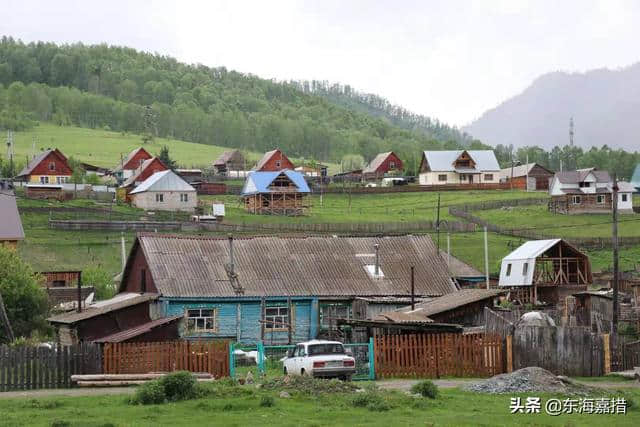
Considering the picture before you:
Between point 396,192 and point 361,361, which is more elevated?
point 396,192

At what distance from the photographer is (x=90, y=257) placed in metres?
78.8

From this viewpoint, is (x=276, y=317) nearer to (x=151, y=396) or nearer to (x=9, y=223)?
(x=9, y=223)

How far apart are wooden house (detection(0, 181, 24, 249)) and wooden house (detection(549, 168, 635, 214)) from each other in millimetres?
59938

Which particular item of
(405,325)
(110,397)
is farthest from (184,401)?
(405,325)

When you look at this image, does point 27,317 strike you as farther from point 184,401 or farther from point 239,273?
point 184,401

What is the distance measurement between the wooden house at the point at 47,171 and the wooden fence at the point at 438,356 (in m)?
102

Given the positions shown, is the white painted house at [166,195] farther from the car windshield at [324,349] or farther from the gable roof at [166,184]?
the car windshield at [324,349]

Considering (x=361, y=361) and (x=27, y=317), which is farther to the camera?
(x=27, y=317)

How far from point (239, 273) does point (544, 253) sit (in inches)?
993

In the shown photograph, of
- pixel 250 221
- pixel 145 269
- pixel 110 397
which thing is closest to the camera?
pixel 110 397

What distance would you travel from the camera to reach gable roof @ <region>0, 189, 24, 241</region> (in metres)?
66.7

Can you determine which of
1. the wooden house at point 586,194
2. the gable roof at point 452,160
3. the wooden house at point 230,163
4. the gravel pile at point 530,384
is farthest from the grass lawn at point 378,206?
the gravel pile at point 530,384

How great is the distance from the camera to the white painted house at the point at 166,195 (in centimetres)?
10856

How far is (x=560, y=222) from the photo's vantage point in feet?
329
